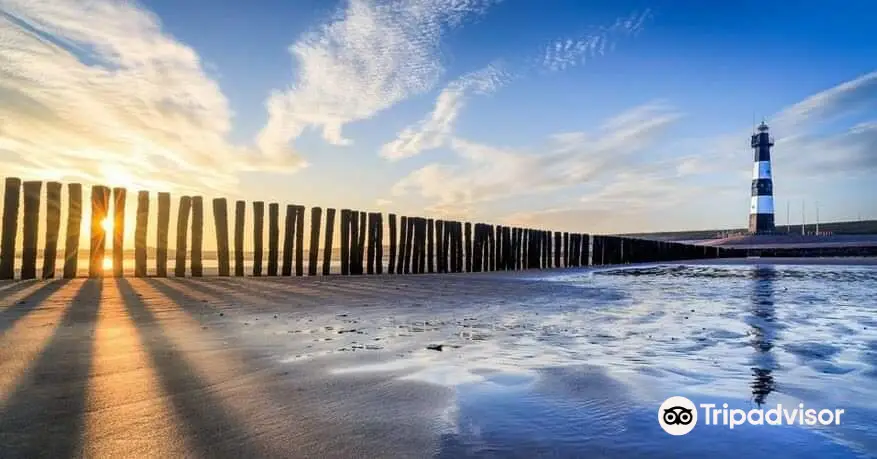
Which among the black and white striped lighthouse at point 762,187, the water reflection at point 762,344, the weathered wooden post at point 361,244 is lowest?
the water reflection at point 762,344

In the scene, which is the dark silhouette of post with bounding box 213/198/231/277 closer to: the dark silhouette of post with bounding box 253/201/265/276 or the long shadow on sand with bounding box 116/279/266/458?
the dark silhouette of post with bounding box 253/201/265/276

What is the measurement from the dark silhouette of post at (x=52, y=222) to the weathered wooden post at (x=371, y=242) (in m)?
6.23

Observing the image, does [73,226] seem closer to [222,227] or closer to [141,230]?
[141,230]

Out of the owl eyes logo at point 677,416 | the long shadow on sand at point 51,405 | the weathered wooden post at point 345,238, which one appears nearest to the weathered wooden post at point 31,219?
the weathered wooden post at point 345,238

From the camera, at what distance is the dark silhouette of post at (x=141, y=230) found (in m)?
9.84

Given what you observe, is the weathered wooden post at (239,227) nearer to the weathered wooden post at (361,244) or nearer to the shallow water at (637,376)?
the weathered wooden post at (361,244)

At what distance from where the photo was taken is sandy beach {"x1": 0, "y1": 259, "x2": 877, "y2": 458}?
1.85 metres

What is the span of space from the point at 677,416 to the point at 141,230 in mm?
10130

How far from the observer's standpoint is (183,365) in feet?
9.73

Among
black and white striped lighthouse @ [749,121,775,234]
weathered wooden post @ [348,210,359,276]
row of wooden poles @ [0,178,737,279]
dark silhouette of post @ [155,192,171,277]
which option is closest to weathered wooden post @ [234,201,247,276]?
row of wooden poles @ [0,178,737,279]

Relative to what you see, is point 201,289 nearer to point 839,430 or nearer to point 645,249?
point 839,430

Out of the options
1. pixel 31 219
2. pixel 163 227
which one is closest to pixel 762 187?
pixel 163 227

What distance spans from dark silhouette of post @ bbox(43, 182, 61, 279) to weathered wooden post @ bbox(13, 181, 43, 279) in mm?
135

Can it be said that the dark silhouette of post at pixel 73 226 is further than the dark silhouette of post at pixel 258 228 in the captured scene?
No
